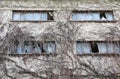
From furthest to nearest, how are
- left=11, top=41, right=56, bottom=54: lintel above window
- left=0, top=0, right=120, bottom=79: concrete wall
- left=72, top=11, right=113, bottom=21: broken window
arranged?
left=72, top=11, right=113, bottom=21: broken window
left=11, top=41, right=56, bottom=54: lintel above window
left=0, top=0, right=120, bottom=79: concrete wall

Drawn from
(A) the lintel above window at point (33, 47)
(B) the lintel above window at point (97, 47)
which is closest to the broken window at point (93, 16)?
(B) the lintel above window at point (97, 47)

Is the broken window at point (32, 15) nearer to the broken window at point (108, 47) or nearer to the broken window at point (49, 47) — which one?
the broken window at point (49, 47)

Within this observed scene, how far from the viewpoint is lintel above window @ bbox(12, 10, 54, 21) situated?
44.2 ft

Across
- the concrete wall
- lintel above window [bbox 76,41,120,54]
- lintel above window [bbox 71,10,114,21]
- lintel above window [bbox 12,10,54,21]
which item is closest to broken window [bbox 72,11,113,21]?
lintel above window [bbox 71,10,114,21]

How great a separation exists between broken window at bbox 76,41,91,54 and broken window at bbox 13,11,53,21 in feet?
7.91

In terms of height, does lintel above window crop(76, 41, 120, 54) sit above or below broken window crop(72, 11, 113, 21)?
below

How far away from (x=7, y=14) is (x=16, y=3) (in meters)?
0.97

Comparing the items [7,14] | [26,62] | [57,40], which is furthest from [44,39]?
[7,14]

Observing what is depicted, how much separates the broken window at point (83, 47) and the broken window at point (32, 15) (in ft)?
7.91

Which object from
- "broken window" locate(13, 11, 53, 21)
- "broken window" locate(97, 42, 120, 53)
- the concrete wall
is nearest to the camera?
the concrete wall

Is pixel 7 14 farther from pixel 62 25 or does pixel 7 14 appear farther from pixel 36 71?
pixel 36 71

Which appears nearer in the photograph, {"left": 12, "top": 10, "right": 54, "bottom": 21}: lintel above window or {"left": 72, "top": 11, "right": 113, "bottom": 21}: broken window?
{"left": 12, "top": 10, "right": 54, "bottom": 21}: lintel above window

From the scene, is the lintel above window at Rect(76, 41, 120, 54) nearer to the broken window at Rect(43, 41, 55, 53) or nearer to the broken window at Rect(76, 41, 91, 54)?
the broken window at Rect(76, 41, 91, 54)

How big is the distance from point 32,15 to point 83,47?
3474mm
